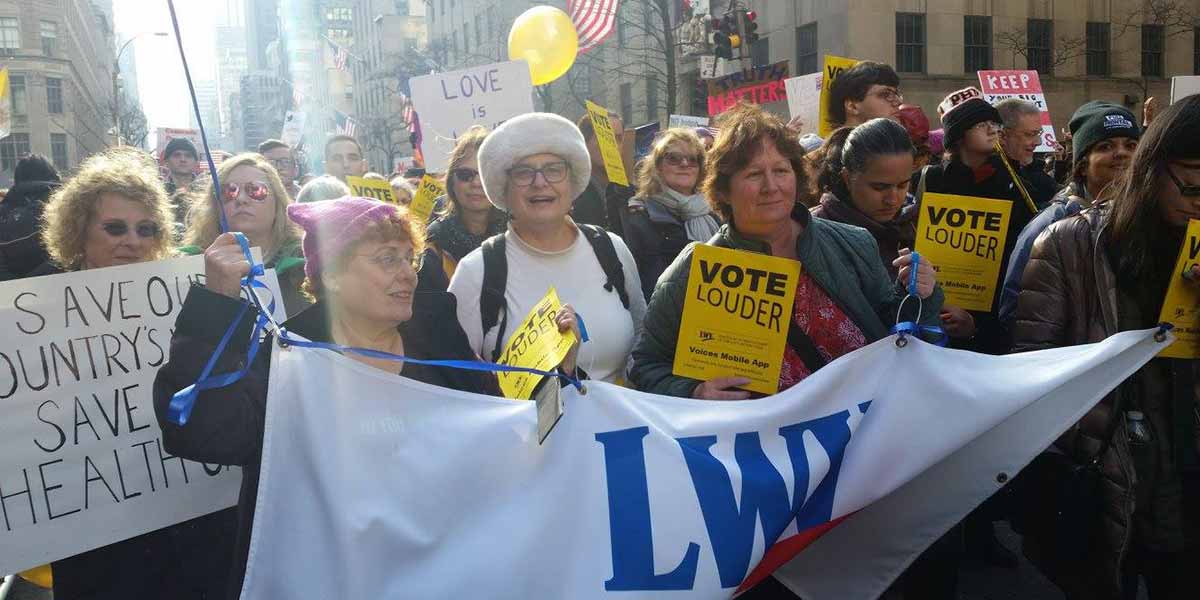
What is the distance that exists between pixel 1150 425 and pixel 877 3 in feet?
90.5

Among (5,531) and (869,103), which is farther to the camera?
(869,103)

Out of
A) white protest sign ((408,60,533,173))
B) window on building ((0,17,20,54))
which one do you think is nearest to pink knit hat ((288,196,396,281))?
white protest sign ((408,60,533,173))

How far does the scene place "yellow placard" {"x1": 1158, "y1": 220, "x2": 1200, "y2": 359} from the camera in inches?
110

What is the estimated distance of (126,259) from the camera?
10.9ft

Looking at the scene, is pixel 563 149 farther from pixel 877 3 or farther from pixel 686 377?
pixel 877 3

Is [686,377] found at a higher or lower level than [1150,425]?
higher

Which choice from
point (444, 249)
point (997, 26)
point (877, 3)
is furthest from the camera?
point (997, 26)

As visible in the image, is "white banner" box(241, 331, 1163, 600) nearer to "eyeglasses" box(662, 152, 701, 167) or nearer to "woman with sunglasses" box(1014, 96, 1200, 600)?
"woman with sunglasses" box(1014, 96, 1200, 600)

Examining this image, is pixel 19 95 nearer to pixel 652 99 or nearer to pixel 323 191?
pixel 652 99

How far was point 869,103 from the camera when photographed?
542cm

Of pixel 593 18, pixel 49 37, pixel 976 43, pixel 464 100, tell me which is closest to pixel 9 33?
pixel 49 37

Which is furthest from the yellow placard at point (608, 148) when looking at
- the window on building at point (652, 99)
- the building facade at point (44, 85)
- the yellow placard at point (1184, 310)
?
the building facade at point (44, 85)

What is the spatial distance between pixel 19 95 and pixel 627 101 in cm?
5207

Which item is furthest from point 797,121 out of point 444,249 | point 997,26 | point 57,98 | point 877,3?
point 57,98
